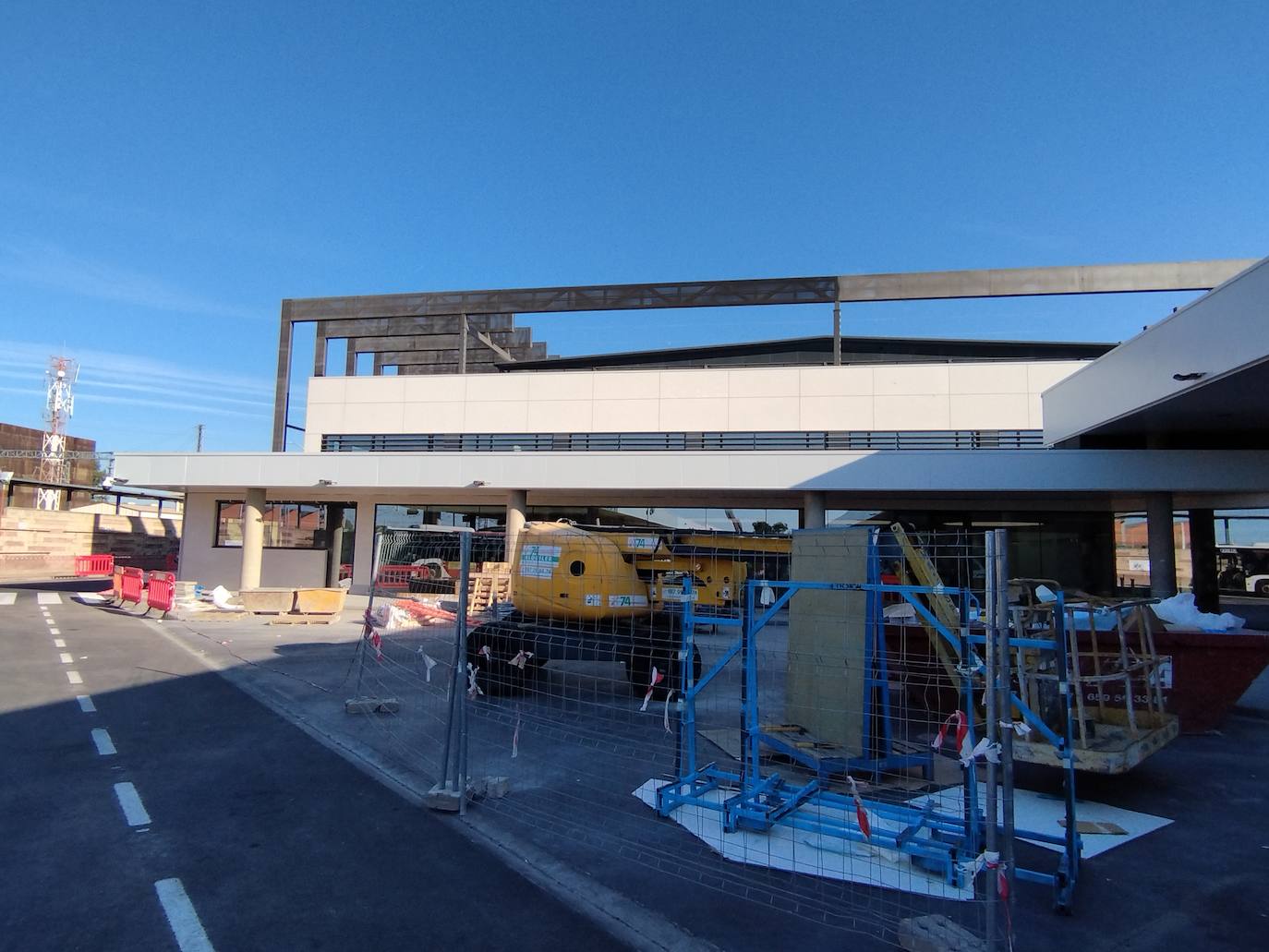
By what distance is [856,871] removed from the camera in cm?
473

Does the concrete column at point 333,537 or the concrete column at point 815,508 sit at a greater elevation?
the concrete column at point 815,508

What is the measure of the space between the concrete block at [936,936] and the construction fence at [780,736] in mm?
19

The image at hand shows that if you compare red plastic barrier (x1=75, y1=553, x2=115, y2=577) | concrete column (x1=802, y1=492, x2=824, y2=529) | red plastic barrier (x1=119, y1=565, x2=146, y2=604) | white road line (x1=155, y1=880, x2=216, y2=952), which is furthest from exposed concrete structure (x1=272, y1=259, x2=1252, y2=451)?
white road line (x1=155, y1=880, x2=216, y2=952)

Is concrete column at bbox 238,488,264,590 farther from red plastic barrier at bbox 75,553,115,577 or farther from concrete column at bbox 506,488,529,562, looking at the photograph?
red plastic barrier at bbox 75,553,115,577

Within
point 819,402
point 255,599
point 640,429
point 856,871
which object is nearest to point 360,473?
point 255,599

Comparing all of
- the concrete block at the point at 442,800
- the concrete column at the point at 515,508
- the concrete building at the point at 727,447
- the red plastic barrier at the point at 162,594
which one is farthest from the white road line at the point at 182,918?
the concrete column at the point at 515,508

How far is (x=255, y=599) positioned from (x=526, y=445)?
10.6 metres

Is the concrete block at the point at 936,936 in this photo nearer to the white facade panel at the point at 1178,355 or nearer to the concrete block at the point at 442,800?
the concrete block at the point at 442,800

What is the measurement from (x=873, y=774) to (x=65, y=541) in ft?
152

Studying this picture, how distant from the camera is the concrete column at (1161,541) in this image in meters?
18.8

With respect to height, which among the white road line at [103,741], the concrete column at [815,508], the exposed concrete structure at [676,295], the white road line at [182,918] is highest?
the exposed concrete structure at [676,295]

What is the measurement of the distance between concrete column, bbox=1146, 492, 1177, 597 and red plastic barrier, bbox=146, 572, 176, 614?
25.5 metres

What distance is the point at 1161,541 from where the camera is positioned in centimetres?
1912

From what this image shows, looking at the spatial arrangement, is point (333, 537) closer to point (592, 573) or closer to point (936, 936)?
point (592, 573)
